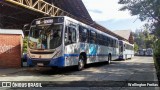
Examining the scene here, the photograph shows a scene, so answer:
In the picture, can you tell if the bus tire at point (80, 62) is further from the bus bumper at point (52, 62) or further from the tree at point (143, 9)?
the tree at point (143, 9)

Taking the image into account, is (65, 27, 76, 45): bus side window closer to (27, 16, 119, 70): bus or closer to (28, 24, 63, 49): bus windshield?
(27, 16, 119, 70): bus

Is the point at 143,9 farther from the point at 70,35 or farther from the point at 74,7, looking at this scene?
the point at 70,35

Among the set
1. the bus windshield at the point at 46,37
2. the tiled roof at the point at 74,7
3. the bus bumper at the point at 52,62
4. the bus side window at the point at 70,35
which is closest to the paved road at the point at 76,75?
the bus bumper at the point at 52,62

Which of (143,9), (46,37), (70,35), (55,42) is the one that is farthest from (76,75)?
(143,9)

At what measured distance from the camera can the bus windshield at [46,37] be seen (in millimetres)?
13961

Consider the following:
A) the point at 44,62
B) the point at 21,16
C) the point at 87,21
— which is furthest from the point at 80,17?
the point at 44,62

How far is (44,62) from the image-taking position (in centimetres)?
1391

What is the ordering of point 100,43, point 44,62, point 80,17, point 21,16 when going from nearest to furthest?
point 44,62, point 100,43, point 21,16, point 80,17

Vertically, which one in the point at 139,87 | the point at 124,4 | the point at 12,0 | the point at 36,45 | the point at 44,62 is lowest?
the point at 139,87

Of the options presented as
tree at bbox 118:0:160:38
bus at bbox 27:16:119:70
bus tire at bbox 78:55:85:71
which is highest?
tree at bbox 118:0:160:38

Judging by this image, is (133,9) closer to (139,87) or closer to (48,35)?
(48,35)

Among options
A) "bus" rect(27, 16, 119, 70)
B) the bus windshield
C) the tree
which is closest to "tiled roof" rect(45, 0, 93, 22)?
the tree

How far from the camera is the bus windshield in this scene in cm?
1396

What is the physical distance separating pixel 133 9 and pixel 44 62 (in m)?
15.3
